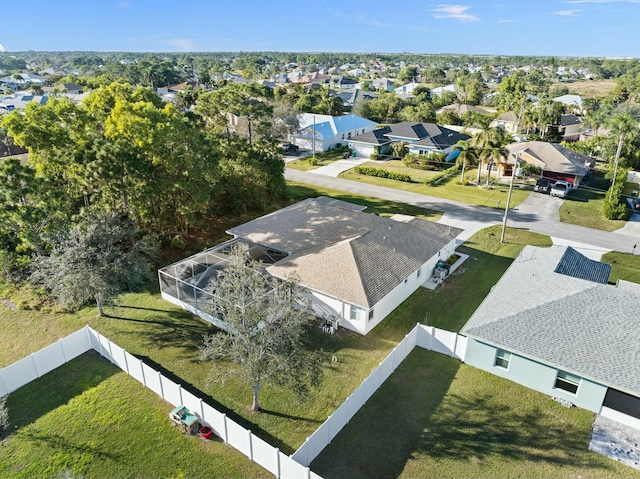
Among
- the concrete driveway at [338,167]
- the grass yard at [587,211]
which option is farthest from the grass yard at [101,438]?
the concrete driveway at [338,167]

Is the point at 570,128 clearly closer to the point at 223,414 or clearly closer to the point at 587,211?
the point at 587,211

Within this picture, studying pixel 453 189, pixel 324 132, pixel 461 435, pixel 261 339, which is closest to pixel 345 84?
pixel 324 132

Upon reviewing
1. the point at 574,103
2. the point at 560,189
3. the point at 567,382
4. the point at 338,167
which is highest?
the point at 574,103

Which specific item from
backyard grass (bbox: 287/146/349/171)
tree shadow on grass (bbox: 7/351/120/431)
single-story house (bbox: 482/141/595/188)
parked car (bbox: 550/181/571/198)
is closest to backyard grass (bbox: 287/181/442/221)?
backyard grass (bbox: 287/146/349/171)

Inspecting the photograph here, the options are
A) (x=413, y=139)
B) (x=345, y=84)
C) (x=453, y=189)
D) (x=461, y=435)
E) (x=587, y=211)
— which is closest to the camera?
(x=461, y=435)

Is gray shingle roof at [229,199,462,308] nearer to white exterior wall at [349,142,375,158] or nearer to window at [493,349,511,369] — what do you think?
window at [493,349,511,369]

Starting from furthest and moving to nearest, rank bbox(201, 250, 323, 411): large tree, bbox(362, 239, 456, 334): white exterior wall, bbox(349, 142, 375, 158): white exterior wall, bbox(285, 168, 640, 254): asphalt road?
bbox(349, 142, 375, 158): white exterior wall, bbox(285, 168, 640, 254): asphalt road, bbox(362, 239, 456, 334): white exterior wall, bbox(201, 250, 323, 411): large tree
